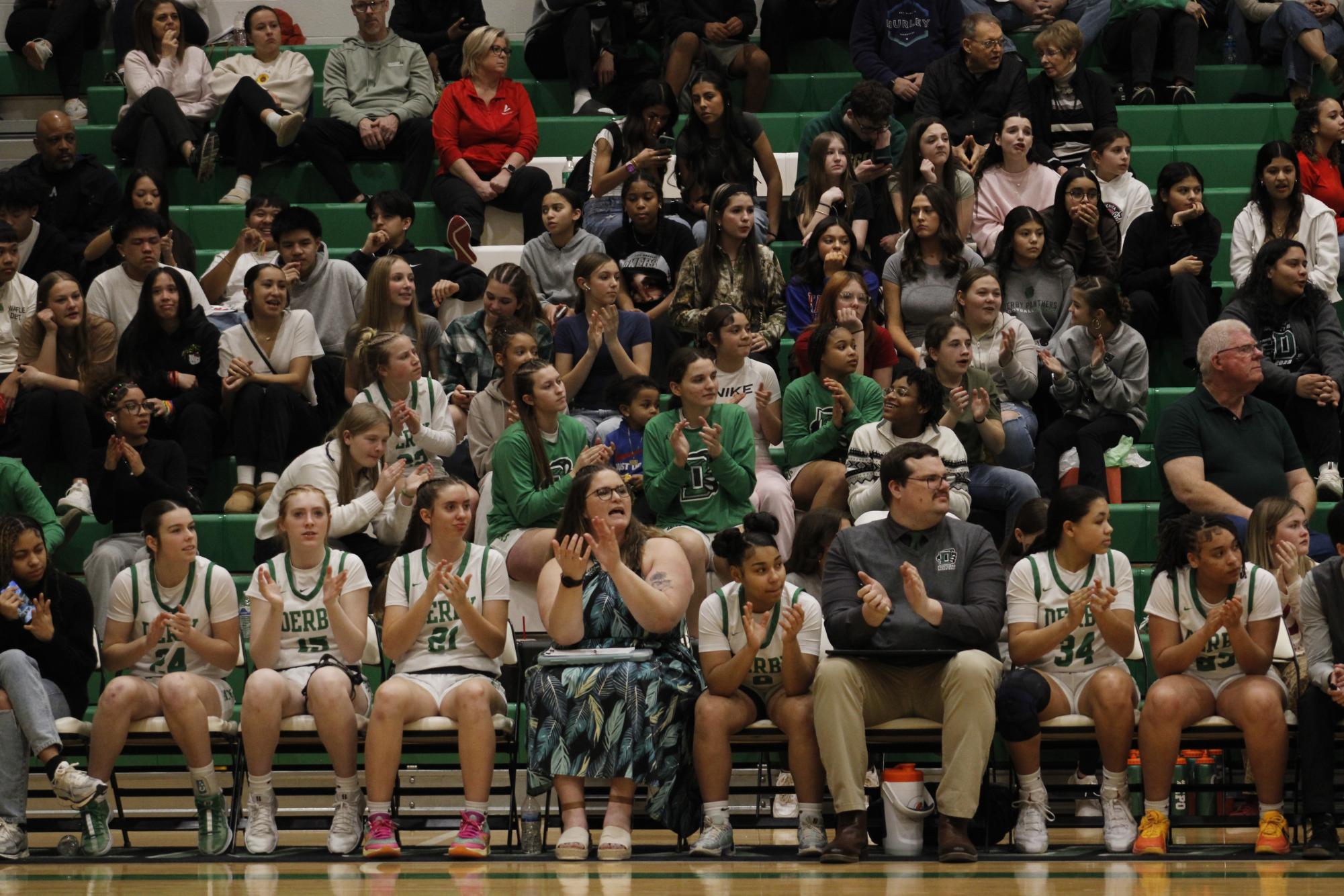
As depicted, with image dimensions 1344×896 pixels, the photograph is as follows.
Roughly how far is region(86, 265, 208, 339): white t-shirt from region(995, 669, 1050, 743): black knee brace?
4.32 m

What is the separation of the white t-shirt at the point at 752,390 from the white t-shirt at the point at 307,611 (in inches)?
74.8

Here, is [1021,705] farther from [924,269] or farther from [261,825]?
[924,269]

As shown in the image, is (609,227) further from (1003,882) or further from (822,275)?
(1003,882)

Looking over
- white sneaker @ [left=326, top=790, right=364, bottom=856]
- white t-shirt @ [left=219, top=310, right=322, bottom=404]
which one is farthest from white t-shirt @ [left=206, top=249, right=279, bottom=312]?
white sneaker @ [left=326, top=790, right=364, bottom=856]

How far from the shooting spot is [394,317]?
740cm

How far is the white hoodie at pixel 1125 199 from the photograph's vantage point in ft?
26.2

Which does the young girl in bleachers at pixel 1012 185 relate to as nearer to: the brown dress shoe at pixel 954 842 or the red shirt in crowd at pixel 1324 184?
the red shirt in crowd at pixel 1324 184

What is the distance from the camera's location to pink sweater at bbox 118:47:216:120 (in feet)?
30.4

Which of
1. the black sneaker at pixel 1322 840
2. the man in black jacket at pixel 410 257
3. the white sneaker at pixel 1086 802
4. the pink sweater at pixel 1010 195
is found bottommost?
the white sneaker at pixel 1086 802

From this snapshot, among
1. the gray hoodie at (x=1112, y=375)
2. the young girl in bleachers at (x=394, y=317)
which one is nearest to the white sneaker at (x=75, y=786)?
the young girl in bleachers at (x=394, y=317)

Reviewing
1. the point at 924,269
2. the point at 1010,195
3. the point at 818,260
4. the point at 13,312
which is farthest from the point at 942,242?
the point at 13,312

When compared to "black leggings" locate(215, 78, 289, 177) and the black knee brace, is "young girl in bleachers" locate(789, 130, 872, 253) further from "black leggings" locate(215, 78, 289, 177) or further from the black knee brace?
the black knee brace

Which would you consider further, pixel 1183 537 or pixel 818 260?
pixel 818 260

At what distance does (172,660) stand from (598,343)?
2.28 meters
